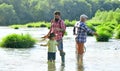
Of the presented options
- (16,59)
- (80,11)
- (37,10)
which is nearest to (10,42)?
(16,59)

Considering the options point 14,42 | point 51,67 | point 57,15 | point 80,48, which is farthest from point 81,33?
point 14,42

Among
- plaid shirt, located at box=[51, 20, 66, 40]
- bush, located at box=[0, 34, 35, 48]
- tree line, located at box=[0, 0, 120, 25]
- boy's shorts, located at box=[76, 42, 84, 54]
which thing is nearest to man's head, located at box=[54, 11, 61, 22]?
plaid shirt, located at box=[51, 20, 66, 40]

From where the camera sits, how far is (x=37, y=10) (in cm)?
14800

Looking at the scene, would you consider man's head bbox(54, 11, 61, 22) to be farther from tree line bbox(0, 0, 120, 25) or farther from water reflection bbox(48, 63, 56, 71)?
tree line bbox(0, 0, 120, 25)

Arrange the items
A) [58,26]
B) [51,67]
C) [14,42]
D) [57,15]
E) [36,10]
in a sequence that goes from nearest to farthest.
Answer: [51,67] < [57,15] < [58,26] < [14,42] < [36,10]

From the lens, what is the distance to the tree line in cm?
12588

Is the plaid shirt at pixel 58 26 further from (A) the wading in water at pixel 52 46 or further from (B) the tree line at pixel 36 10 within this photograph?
(B) the tree line at pixel 36 10

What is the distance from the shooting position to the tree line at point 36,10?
125875 mm

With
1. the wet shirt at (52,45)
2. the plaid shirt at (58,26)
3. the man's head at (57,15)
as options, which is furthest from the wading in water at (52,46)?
the man's head at (57,15)

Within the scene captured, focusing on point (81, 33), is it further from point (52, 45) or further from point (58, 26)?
point (52, 45)

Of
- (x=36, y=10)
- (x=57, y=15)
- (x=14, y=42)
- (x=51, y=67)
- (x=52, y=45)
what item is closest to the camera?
(x=51, y=67)

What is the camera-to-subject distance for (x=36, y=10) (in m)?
148

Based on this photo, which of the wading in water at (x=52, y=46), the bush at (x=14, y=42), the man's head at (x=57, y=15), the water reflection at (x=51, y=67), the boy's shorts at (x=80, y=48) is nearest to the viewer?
the water reflection at (x=51, y=67)

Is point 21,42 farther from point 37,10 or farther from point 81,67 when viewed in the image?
point 37,10
